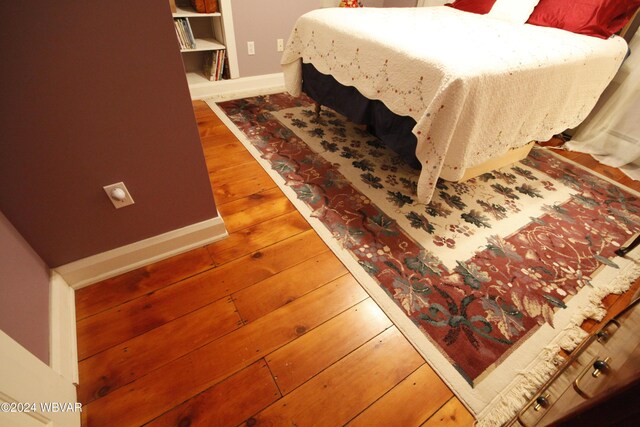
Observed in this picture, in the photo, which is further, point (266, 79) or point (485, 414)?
point (266, 79)

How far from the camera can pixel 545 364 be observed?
95cm

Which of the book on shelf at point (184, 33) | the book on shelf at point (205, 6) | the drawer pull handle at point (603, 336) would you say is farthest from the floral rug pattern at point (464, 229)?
the book on shelf at point (205, 6)

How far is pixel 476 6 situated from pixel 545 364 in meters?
2.61

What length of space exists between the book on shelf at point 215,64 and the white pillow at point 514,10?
2.22 m

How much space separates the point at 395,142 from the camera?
1.53m

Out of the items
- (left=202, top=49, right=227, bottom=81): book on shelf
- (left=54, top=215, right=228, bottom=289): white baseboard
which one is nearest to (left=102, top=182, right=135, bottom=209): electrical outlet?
(left=54, top=215, right=228, bottom=289): white baseboard

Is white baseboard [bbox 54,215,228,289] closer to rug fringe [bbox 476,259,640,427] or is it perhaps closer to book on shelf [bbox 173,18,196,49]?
rug fringe [bbox 476,259,640,427]

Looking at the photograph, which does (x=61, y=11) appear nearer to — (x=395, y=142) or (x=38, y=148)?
(x=38, y=148)

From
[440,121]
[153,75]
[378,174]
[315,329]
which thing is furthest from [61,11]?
[378,174]

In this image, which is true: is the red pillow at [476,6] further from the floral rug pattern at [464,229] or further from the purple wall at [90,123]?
the purple wall at [90,123]

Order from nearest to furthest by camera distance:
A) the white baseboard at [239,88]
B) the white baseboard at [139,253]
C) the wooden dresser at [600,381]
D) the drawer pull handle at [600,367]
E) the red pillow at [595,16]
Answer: the wooden dresser at [600,381] < the drawer pull handle at [600,367] < the white baseboard at [139,253] < the red pillow at [595,16] < the white baseboard at [239,88]

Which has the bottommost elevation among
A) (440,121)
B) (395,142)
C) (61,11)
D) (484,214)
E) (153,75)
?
(484,214)

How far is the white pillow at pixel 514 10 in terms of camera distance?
1.95 metres

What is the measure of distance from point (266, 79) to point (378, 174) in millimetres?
1730
